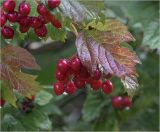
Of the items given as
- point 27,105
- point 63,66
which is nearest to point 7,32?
point 63,66

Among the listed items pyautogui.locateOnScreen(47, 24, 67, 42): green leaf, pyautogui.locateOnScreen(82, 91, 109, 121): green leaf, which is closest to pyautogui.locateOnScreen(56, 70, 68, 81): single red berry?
pyautogui.locateOnScreen(47, 24, 67, 42): green leaf

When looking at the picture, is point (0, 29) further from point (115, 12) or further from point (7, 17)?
point (115, 12)

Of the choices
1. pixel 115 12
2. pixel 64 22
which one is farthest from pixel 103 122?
pixel 64 22

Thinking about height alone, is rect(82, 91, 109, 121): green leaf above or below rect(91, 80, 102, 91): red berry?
below

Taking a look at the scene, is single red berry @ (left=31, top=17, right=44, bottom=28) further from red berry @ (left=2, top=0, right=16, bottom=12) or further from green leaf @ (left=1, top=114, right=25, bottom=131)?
green leaf @ (left=1, top=114, right=25, bottom=131)

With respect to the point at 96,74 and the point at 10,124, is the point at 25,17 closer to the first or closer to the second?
the point at 96,74

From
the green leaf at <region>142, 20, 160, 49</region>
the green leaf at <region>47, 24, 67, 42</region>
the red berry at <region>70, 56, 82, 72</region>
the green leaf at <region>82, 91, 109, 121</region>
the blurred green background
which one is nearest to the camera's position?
the red berry at <region>70, 56, 82, 72</region>
